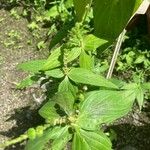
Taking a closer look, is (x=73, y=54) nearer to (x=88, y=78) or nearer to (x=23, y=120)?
→ (x=88, y=78)

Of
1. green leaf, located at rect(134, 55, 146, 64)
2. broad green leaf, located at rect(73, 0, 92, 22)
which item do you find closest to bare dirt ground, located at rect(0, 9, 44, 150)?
green leaf, located at rect(134, 55, 146, 64)

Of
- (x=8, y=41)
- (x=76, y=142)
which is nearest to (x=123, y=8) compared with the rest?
(x=76, y=142)

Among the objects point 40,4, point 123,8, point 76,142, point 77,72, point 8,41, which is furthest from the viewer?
point 40,4

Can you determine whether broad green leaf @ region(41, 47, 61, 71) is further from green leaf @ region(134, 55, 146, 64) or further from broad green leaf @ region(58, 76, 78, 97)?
green leaf @ region(134, 55, 146, 64)

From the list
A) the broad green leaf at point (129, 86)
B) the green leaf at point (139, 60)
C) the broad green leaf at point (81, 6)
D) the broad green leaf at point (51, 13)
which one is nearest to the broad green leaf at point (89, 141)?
the broad green leaf at point (81, 6)

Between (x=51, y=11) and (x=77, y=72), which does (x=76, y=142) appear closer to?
(x=77, y=72)

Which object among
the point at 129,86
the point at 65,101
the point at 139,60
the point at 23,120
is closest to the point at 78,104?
the point at 65,101
